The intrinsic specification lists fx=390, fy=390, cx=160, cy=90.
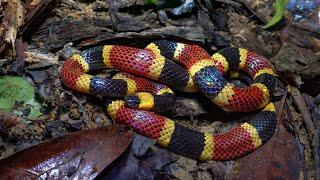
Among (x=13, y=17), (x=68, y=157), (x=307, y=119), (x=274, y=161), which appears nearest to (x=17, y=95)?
(x=13, y=17)

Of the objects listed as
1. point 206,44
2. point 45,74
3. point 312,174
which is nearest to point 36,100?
point 45,74

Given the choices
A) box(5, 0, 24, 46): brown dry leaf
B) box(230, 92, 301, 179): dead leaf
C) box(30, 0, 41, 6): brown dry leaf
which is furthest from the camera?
box(30, 0, 41, 6): brown dry leaf

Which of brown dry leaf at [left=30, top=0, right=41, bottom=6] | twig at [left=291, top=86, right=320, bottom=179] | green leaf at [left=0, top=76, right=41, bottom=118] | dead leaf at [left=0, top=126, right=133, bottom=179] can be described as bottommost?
twig at [left=291, top=86, right=320, bottom=179]

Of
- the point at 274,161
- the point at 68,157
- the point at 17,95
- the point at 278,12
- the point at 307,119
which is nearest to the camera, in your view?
the point at 68,157

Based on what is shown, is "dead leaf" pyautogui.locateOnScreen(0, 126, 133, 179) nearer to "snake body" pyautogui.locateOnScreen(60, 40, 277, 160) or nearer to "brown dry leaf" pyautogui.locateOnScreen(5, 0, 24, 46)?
"snake body" pyautogui.locateOnScreen(60, 40, 277, 160)

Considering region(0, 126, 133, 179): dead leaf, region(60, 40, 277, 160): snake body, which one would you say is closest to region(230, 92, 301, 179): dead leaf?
region(60, 40, 277, 160): snake body

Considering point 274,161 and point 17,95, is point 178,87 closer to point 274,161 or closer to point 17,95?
point 274,161

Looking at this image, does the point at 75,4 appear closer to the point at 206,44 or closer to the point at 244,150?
the point at 206,44
